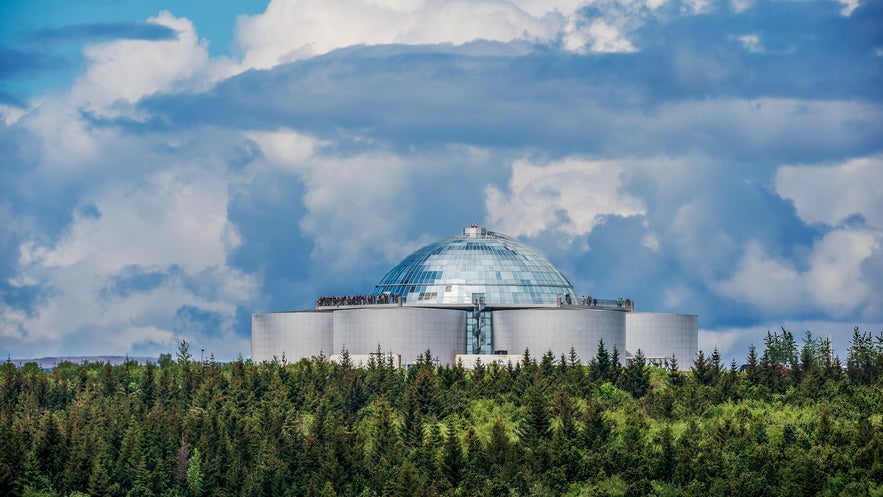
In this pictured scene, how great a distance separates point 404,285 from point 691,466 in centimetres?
6763

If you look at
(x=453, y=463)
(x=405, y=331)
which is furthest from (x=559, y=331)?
(x=453, y=463)

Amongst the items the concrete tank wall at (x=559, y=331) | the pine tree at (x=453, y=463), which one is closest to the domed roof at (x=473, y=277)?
the concrete tank wall at (x=559, y=331)

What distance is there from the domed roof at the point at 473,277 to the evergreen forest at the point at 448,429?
10948 mm

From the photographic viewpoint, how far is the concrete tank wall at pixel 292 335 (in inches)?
7466

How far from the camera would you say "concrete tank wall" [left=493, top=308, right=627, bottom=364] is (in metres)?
183

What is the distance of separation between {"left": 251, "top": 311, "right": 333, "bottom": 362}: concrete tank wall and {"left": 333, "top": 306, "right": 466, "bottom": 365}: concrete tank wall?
4.71 meters

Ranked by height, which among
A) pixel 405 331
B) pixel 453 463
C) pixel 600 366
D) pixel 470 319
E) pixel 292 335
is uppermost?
pixel 470 319

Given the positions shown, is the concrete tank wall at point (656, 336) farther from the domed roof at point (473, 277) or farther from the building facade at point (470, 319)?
the domed roof at point (473, 277)

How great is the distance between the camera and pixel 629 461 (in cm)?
13350

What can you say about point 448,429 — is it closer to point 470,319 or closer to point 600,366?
point 600,366

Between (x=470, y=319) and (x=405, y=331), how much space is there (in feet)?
28.3

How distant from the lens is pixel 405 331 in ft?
594

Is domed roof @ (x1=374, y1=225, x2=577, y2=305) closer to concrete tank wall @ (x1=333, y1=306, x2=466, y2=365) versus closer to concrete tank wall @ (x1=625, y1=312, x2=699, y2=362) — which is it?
concrete tank wall @ (x1=333, y1=306, x2=466, y2=365)

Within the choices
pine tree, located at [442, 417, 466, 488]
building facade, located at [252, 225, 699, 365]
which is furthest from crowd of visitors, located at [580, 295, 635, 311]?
pine tree, located at [442, 417, 466, 488]
